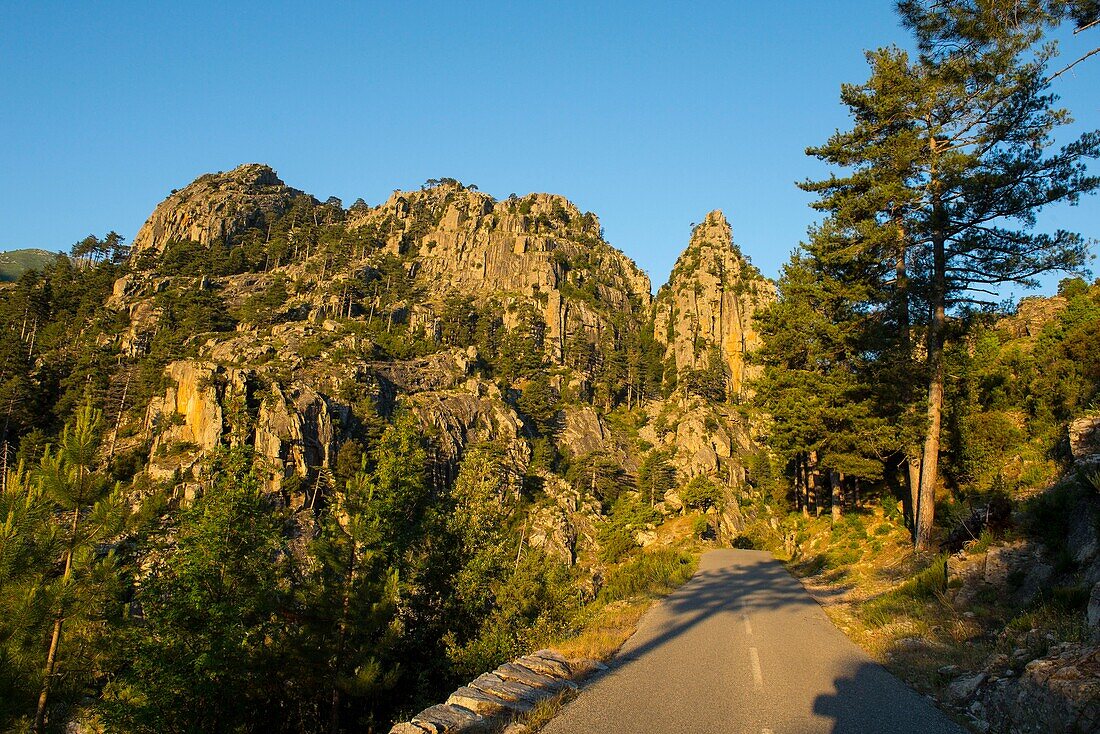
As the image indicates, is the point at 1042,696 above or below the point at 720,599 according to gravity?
above

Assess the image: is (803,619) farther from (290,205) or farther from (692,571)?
(290,205)

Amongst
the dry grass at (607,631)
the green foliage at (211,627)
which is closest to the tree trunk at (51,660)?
the green foliage at (211,627)

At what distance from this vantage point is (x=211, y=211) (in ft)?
433

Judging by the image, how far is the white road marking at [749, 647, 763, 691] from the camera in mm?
7332

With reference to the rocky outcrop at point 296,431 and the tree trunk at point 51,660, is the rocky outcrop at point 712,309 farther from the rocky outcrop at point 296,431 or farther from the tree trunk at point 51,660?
the tree trunk at point 51,660

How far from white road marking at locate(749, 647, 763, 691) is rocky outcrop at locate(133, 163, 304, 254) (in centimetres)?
13676

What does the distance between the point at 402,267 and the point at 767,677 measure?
384 ft

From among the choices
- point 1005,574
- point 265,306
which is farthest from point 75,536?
point 265,306

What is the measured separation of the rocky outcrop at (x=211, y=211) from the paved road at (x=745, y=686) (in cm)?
13581

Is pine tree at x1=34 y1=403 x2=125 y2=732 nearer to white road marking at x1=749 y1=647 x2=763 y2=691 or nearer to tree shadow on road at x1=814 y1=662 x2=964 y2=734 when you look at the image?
white road marking at x1=749 y1=647 x2=763 y2=691

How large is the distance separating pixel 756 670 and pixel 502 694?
3764 millimetres

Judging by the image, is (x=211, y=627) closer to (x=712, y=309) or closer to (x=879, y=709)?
(x=879, y=709)

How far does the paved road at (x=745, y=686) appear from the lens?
19.3 ft

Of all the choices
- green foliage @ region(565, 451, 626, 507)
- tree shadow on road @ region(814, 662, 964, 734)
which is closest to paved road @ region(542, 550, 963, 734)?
tree shadow on road @ region(814, 662, 964, 734)
